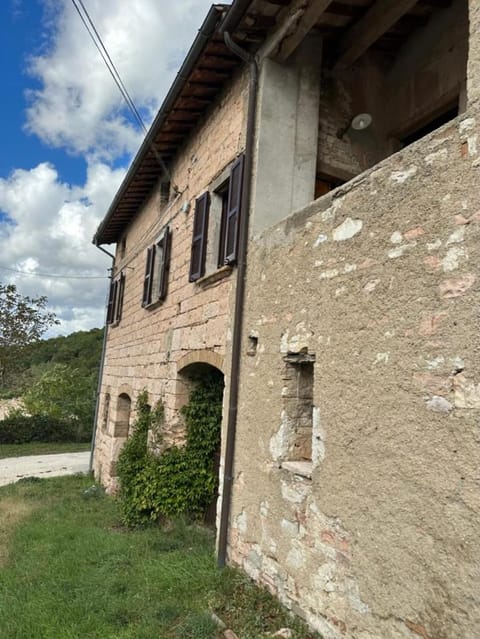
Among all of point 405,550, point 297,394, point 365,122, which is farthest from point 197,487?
point 365,122

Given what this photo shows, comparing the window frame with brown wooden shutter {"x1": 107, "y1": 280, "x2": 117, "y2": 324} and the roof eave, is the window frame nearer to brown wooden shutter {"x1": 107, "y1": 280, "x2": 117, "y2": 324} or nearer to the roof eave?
brown wooden shutter {"x1": 107, "y1": 280, "x2": 117, "y2": 324}

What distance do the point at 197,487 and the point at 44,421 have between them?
1874 centimetres

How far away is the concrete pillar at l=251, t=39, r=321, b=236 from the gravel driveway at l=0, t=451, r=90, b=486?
11.1 metres

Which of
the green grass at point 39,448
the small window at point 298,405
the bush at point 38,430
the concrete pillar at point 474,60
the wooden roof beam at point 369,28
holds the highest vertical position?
the wooden roof beam at point 369,28

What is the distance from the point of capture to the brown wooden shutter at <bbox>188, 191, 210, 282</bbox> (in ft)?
19.2

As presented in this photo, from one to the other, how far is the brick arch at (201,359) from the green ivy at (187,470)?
0.42 meters

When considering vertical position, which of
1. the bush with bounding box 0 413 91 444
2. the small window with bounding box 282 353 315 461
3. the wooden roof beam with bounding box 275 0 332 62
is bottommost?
the bush with bounding box 0 413 91 444

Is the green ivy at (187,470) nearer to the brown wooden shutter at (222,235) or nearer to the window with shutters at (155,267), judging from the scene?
the brown wooden shutter at (222,235)

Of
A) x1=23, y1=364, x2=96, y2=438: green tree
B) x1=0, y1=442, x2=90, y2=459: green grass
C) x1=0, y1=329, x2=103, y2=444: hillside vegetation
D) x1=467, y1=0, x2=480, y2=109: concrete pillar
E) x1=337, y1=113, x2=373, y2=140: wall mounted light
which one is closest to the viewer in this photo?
x1=467, y1=0, x2=480, y2=109: concrete pillar

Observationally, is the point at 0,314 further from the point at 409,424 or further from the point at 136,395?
the point at 409,424

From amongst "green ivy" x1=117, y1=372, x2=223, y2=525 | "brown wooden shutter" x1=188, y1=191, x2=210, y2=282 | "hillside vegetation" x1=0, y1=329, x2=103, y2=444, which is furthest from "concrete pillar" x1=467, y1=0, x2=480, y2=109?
"hillside vegetation" x1=0, y1=329, x2=103, y2=444

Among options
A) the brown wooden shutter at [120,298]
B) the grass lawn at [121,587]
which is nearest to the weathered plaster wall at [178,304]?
the brown wooden shutter at [120,298]

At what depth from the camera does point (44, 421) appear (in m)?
22.4

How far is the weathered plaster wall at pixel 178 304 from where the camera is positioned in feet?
17.7
